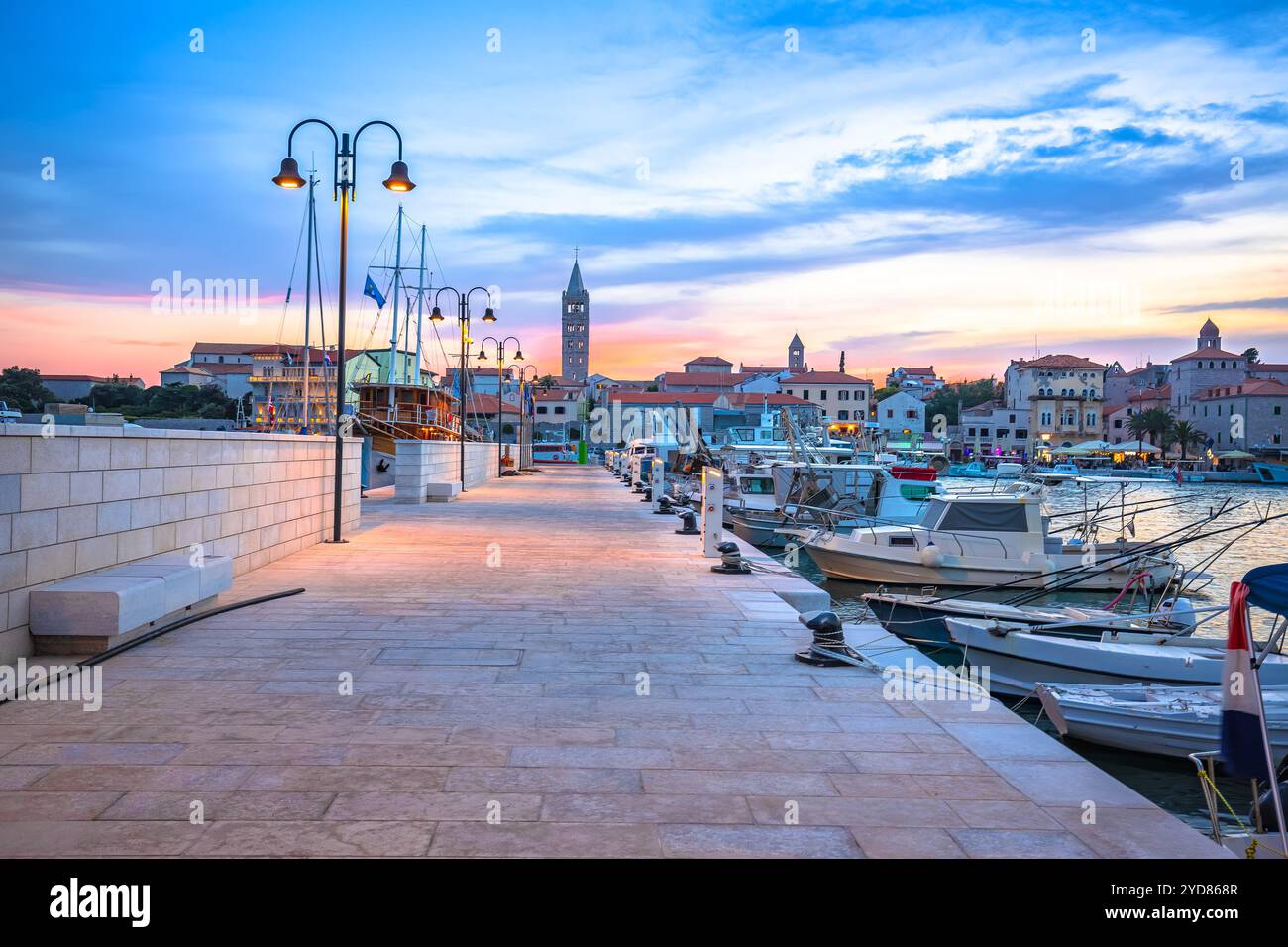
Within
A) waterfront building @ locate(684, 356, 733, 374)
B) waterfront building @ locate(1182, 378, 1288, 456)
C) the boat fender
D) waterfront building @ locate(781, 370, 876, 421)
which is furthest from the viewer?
waterfront building @ locate(684, 356, 733, 374)

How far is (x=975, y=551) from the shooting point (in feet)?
69.9

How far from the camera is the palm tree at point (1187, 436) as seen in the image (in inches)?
4289

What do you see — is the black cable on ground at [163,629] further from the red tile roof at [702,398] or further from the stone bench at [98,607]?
the red tile roof at [702,398]

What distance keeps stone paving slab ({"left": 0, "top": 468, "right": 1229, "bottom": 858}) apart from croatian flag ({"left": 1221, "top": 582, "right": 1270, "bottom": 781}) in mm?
373

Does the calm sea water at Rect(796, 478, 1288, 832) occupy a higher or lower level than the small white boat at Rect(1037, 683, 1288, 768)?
lower

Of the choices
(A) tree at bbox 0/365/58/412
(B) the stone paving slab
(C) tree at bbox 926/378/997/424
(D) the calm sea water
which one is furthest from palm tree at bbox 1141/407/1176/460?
(B) the stone paving slab

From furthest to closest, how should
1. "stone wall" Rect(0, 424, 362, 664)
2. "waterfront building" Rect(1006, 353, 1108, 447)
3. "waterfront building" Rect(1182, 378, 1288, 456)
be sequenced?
"waterfront building" Rect(1006, 353, 1108, 447), "waterfront building" Rect(1182, 378, 1288, 456), "stone wall" Rect(0, 424, 362, 664)

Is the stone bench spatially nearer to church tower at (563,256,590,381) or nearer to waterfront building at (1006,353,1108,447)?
waterfront building at (1006,353,1108,447)

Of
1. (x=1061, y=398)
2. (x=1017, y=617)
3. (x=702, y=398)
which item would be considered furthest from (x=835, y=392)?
(x=1017, y=617)

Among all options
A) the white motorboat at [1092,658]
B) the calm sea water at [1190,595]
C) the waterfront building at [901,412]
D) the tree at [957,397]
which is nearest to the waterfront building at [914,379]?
the tree at [957,397]

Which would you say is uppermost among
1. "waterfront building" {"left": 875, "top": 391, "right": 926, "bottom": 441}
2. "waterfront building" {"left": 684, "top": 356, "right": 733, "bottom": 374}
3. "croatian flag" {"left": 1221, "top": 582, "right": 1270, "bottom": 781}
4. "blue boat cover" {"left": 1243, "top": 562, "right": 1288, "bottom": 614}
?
"waterfront building" {"left": 684, "top": 356, "right": 733, "bottom": 374}

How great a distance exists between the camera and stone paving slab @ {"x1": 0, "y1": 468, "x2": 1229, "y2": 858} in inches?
151
